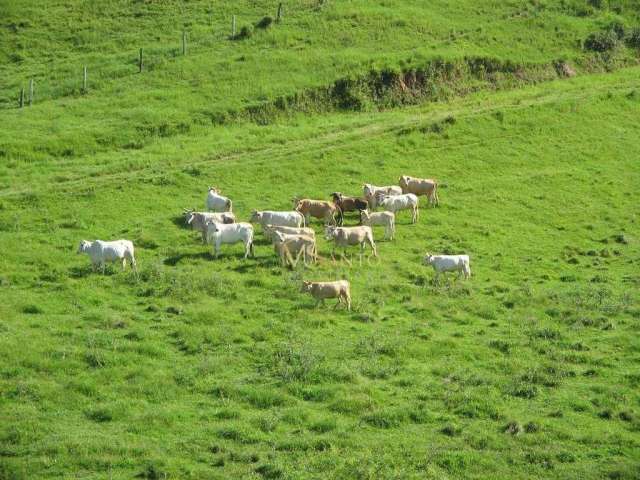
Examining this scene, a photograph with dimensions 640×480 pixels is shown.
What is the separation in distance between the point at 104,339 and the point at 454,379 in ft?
30.9

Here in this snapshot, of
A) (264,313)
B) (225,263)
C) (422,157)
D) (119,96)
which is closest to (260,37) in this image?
(119,96)

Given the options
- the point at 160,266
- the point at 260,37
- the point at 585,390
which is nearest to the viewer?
the point at 585,390

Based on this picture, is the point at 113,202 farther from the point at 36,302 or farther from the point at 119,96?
the point at 119,96

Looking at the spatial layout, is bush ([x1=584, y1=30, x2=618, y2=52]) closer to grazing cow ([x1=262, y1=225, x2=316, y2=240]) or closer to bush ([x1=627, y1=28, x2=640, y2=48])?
bush ([x1=627, y1=28, x2=640, y2=48])

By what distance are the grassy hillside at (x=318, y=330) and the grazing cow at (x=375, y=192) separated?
1.42 metres

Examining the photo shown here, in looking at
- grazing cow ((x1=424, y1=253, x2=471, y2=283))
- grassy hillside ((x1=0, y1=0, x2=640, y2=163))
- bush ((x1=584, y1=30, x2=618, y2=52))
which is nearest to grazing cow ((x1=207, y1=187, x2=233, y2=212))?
grazing cow ((x1=424, y1=253, x2=471, y2=283))

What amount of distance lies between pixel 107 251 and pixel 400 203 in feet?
40.4

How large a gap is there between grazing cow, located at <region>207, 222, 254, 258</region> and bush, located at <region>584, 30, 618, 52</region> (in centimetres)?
3628

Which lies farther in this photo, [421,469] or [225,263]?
[225,263]

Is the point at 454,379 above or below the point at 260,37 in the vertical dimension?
below

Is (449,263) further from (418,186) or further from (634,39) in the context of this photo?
(634,39)

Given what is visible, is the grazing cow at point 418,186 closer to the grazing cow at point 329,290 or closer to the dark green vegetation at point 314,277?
the dark green vegetation at point 314,277

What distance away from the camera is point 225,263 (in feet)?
115

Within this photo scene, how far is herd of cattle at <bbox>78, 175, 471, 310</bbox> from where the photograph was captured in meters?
33.6
